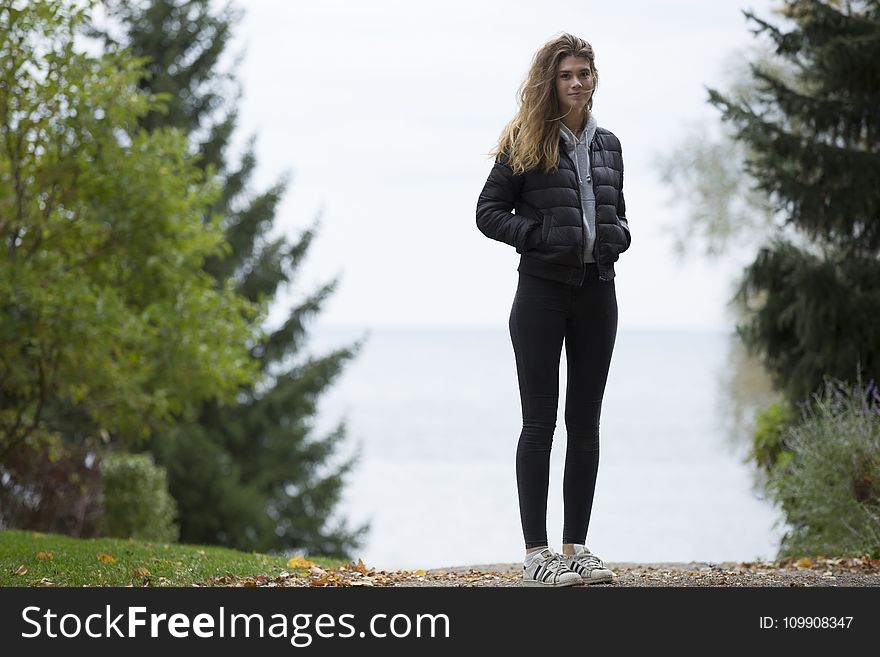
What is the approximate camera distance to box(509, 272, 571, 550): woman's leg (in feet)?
14.9

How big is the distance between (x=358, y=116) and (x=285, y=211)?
3312cm

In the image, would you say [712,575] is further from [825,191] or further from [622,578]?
[825,191]

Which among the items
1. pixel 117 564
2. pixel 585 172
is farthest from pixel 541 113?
pixel 117 564

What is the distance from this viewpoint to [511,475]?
39.3 metres

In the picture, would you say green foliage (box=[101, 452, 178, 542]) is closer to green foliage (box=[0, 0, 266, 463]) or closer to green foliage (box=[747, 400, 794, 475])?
green foliage (box=[0, 0, 266, 463])

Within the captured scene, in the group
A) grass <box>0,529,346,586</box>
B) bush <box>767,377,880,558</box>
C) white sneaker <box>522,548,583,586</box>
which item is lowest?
white sneaker <box>522,548,583,586</box>

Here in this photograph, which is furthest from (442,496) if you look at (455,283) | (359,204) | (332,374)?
(359,204)

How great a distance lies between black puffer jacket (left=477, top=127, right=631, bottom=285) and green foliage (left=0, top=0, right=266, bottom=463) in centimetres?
514

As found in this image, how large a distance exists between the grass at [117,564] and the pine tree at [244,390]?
1202 centimetres

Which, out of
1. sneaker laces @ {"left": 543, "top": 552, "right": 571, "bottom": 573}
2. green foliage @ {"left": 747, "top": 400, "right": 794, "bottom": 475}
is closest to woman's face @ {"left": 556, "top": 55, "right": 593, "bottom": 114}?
sneaker laces @ {"left": 543, "top": 552, "right": 571, "bottom": 573}

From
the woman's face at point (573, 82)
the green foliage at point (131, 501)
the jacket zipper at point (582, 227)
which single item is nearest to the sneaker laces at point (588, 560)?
the jacket zipper at point (582, 227)

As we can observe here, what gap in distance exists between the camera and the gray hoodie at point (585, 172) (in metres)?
4.53

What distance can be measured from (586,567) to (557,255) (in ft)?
4.36

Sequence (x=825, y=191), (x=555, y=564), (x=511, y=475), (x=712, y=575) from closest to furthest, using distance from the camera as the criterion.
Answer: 1. (x=555, y=564)
2. (x=712, y=575)
3. (x=825, y=191)
4. (x=511, y=475)
